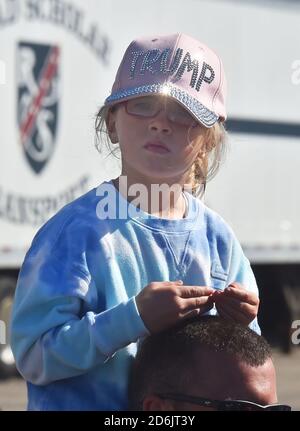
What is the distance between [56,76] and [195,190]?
25.0 feet

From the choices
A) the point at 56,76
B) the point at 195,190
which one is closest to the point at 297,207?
the point at 56,76

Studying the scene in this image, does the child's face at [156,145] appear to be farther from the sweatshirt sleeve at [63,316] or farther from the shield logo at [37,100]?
the shield logo at [37,100]

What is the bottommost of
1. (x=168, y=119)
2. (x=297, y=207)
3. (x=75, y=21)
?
(x=297, y=207)

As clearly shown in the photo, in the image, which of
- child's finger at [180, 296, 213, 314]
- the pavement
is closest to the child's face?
child's finger at [180, 296, 213, 314]

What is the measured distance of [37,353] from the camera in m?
2.29

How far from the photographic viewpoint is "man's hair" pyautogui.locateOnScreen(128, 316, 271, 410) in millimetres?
2285

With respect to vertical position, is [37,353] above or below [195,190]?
below

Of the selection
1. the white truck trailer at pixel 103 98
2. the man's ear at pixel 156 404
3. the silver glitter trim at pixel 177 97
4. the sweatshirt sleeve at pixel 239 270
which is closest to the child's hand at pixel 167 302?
the man's ear at pixel 156 404

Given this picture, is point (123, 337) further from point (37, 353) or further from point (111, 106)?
point (111, 106)

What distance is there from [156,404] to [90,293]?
10.0 inches

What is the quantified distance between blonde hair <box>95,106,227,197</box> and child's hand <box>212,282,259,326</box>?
357 millimetres

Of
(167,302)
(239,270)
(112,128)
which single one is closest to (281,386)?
(239,270)

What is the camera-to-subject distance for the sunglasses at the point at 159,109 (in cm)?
240

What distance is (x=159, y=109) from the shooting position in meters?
2.40
